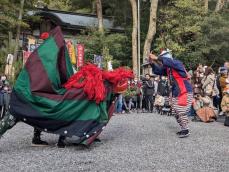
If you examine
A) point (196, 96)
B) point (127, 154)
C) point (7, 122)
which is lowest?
point (196, 96)

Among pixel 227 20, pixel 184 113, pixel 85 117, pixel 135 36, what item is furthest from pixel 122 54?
pixel 85 117

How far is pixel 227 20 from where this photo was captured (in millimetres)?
23359

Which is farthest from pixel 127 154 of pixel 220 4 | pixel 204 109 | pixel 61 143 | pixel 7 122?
pixel 220 4

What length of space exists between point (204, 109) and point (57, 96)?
6.55 metres

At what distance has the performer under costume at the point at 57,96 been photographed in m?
7.04

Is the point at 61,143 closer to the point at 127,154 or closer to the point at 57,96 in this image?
the point at 57,96

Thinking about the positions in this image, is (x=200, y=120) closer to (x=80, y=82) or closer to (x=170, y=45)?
(x=80, y=82)

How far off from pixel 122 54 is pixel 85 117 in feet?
62.6

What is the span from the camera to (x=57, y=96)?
713cm

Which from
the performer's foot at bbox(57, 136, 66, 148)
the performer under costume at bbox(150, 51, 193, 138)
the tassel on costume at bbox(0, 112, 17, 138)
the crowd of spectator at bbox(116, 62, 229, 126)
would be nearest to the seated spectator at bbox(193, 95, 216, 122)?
the crowd of spectator at bbox(116, 62, 229, 126)

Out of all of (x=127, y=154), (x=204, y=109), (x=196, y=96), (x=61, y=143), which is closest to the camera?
(x=127, y=154)

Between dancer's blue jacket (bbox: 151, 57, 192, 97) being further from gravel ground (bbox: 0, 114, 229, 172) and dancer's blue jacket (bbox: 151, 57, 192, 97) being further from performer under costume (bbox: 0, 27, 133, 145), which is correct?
performer under costume (bbox: 0, 27, 133, 145)

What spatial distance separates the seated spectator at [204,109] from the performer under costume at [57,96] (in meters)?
5.74

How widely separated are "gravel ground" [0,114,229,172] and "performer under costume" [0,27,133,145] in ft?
1.33
